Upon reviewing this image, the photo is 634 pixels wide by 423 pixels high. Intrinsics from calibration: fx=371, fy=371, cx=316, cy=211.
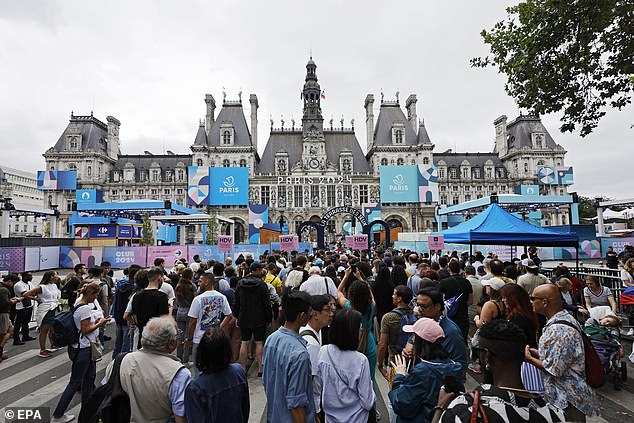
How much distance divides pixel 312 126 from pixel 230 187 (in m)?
16.1

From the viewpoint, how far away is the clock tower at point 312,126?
5409 centimetres

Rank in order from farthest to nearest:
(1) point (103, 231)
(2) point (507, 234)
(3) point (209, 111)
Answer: (3) point (209, 111) < (1) point (103, 231) < (2) point (507, 234)

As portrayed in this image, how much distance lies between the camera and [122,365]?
9.07 ft

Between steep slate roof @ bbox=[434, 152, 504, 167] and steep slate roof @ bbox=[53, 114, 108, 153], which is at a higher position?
steep slate roof @ bbox=[53, 114, 108, 153]

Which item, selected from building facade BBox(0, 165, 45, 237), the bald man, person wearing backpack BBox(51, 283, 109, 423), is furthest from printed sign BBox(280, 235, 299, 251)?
building facade BBox(0, 165, 45, 237)

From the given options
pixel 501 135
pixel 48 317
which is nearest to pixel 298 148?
pixel 501 135

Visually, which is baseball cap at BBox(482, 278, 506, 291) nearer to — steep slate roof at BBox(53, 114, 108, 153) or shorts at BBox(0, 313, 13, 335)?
shorts at BBox(0, 313, 13, 335)

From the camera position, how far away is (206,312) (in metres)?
5.71

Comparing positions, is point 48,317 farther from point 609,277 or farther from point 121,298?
point 609,277

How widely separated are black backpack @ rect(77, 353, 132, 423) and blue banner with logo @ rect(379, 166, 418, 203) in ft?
162

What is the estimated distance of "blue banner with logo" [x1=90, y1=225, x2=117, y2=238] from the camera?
30.2m

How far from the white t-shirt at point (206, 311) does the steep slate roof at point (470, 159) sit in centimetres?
6313

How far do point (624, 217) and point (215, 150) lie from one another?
2932 inches

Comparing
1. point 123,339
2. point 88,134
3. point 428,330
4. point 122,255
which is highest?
point 88,134
